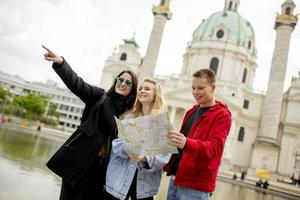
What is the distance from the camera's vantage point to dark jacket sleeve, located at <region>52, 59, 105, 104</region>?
134 inches

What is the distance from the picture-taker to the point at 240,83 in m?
48.3

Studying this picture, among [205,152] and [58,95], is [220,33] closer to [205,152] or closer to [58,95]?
[205,152]

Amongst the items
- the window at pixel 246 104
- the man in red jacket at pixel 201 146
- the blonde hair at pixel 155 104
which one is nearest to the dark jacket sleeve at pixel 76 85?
the blonde hair at pixel 155 104

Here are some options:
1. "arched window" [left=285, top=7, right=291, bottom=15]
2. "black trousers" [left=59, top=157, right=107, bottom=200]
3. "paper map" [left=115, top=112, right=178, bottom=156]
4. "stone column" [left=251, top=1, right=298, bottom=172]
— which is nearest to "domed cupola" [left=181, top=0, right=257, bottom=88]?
"arched window" [left=285, top=7, right=291, bottom=15]

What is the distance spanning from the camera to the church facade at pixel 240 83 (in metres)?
34.2

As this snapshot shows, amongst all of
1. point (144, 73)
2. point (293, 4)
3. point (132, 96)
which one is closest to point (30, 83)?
point (144, 73)

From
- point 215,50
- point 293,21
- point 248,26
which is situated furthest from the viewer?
point 248,26

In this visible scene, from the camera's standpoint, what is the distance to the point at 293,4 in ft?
125

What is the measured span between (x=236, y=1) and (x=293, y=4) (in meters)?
20.5

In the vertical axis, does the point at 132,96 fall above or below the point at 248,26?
below

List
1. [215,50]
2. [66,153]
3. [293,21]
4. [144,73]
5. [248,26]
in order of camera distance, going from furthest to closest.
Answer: [248,26] < [215,50] < [144,73] < [293,21] < [66,153]

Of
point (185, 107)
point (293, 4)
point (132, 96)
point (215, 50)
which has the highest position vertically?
point (293, 4)

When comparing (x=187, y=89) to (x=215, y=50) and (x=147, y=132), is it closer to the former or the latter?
(x=215, y=50)

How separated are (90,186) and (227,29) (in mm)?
49852
